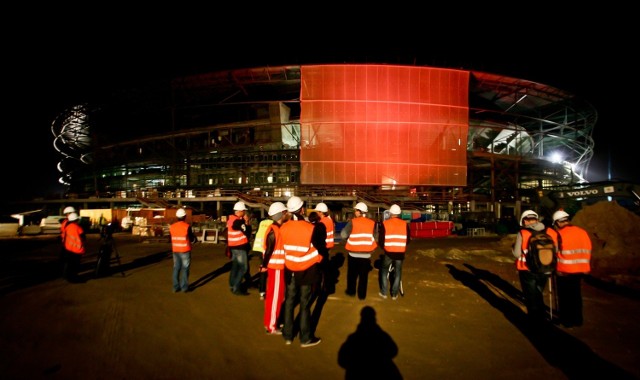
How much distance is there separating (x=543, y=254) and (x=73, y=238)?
960cm

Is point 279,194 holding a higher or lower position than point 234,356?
A: higher

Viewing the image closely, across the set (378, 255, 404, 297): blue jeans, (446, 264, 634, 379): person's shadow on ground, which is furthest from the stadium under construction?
(378, 255, 404, 297): blue jeans

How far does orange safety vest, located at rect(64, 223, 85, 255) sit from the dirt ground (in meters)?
0.96

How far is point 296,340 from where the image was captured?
15.0 ft

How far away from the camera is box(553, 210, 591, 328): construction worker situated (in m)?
4.93

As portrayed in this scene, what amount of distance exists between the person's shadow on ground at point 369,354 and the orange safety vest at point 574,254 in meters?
3.03

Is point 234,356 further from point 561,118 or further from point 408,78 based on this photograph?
point 561,118

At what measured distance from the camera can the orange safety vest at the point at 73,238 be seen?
7.41 meters

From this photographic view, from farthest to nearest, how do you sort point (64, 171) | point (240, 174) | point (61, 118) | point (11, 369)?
point (64, 171), point (61, 118), point (240, 174), point (11, 369)

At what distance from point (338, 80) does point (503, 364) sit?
24043 mm

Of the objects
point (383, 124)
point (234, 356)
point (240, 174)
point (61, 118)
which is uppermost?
point (61, 118)

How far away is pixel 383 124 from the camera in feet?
82.7

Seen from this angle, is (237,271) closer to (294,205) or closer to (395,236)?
(294,205)

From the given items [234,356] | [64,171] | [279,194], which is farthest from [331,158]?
[64,171]
